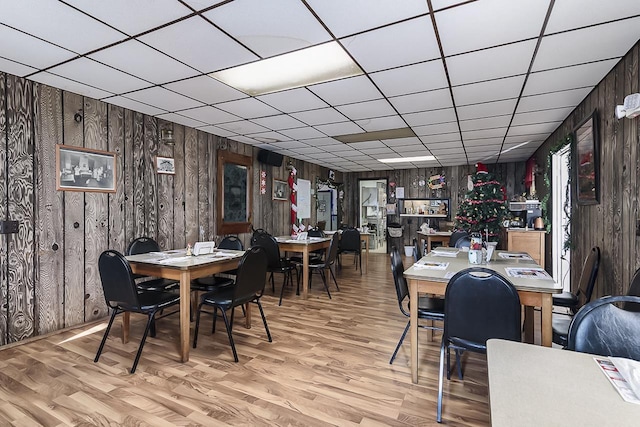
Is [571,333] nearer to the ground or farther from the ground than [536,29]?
nearer to the ground

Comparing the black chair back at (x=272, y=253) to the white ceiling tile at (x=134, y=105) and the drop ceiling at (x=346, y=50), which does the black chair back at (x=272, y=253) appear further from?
the white ceiling tile at (x=134, y=105)

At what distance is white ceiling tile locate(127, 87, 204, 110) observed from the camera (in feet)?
10.9

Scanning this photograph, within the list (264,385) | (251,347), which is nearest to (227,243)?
(251,347)

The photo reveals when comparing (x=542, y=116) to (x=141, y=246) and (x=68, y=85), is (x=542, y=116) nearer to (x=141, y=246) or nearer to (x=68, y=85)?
(x=141, y=246)

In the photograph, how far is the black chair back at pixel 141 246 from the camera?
3.52 metres

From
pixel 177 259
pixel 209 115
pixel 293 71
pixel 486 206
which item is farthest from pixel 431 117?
pixel 177 259

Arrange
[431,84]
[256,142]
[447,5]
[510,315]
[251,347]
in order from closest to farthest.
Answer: [510,315]
[447,5]
[251,347]
[431,84]
[256,142]

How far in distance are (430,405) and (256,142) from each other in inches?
188

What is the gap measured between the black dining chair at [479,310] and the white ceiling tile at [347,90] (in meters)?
2.03

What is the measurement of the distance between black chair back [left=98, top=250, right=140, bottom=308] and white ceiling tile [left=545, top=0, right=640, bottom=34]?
3.30 metres

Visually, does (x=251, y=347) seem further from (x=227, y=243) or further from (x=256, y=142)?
(x=256, y=142)

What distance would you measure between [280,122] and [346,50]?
6.98ft

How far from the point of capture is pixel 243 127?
471cm

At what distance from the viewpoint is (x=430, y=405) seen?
2004mm
